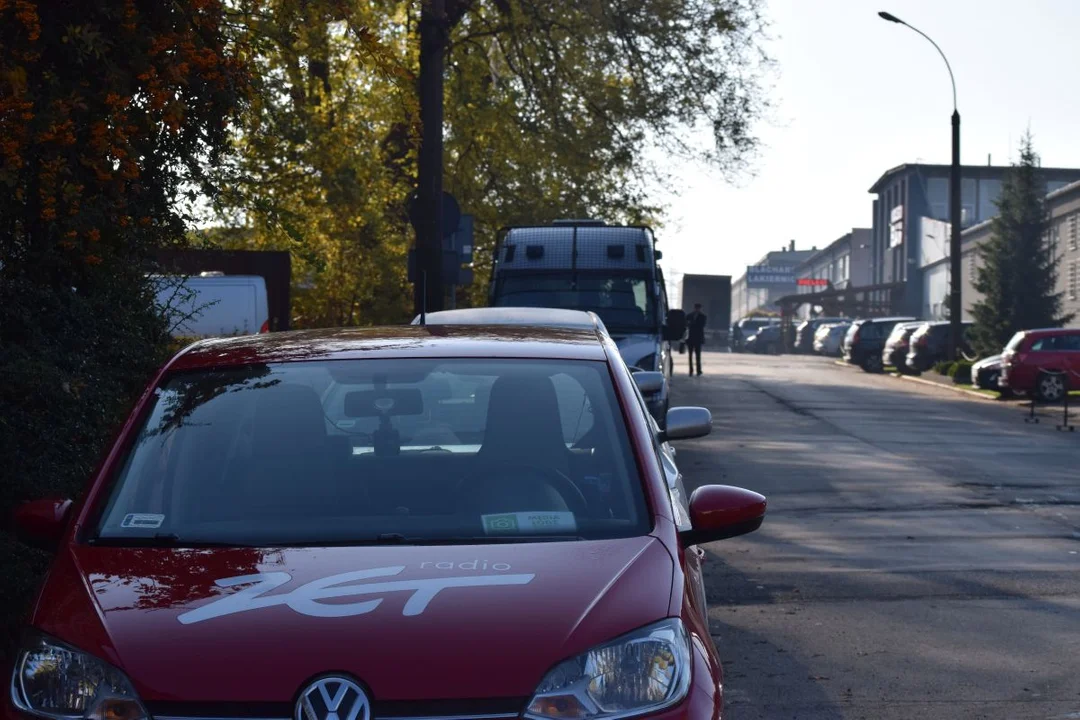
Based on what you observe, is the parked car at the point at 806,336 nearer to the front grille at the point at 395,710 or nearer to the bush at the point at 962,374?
the bush at the point at 962,374

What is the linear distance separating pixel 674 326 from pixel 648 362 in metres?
1.56

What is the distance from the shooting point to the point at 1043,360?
Result: 96.5 feet

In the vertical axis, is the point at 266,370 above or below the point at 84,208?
below

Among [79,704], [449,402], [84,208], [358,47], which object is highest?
[358,47]

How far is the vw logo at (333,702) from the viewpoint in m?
3.24

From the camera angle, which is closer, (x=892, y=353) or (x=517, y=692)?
(x=517, y=692)

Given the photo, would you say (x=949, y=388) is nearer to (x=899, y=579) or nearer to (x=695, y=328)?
(x=695, y=328)

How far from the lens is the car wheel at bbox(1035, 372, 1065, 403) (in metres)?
29.3

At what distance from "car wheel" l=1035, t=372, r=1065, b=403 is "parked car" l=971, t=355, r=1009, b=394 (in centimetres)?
100

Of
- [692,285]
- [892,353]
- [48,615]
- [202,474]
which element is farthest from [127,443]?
[692,285]

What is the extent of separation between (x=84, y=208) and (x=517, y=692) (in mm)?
5499

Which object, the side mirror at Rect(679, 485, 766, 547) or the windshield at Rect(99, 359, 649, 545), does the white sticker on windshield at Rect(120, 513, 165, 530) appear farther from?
the side mirror at Rect(679, 485, 766, 547)

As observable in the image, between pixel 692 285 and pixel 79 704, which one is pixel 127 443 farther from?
pixel 692 285

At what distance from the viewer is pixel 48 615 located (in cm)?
367
